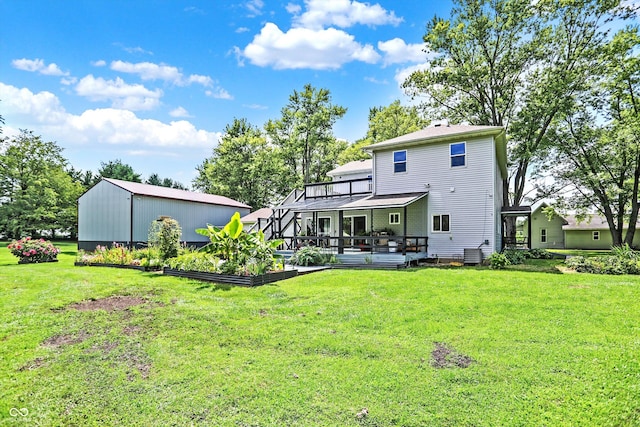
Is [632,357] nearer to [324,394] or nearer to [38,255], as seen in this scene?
[324,394]

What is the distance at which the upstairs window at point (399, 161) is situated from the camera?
18.6 metres

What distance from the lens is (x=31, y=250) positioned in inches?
682

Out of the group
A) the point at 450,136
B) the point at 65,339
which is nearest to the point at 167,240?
the point at 65,339

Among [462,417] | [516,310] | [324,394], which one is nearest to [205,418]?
[324,394]

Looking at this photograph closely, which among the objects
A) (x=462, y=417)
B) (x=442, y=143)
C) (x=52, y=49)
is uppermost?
(x=52, y=49)

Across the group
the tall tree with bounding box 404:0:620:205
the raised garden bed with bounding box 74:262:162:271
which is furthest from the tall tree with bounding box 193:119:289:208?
the raised garden bed with bounding box 74:262:162:271

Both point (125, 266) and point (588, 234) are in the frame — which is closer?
point (125, 266)

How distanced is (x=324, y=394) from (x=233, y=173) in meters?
39.3

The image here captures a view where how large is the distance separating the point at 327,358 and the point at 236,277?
6.46 metres

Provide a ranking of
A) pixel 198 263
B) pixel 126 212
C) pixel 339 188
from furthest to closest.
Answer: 1. pixel 126 212
2. pixel 339 188
3. pixel 198 263

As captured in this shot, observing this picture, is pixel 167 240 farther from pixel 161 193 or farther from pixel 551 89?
pixel 551 89

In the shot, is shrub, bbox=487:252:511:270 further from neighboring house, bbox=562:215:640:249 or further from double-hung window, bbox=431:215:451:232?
neighboring house, bbox=562:215:640:249

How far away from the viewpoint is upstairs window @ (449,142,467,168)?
1678 centimetres

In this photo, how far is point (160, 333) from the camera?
Result: 640cm
